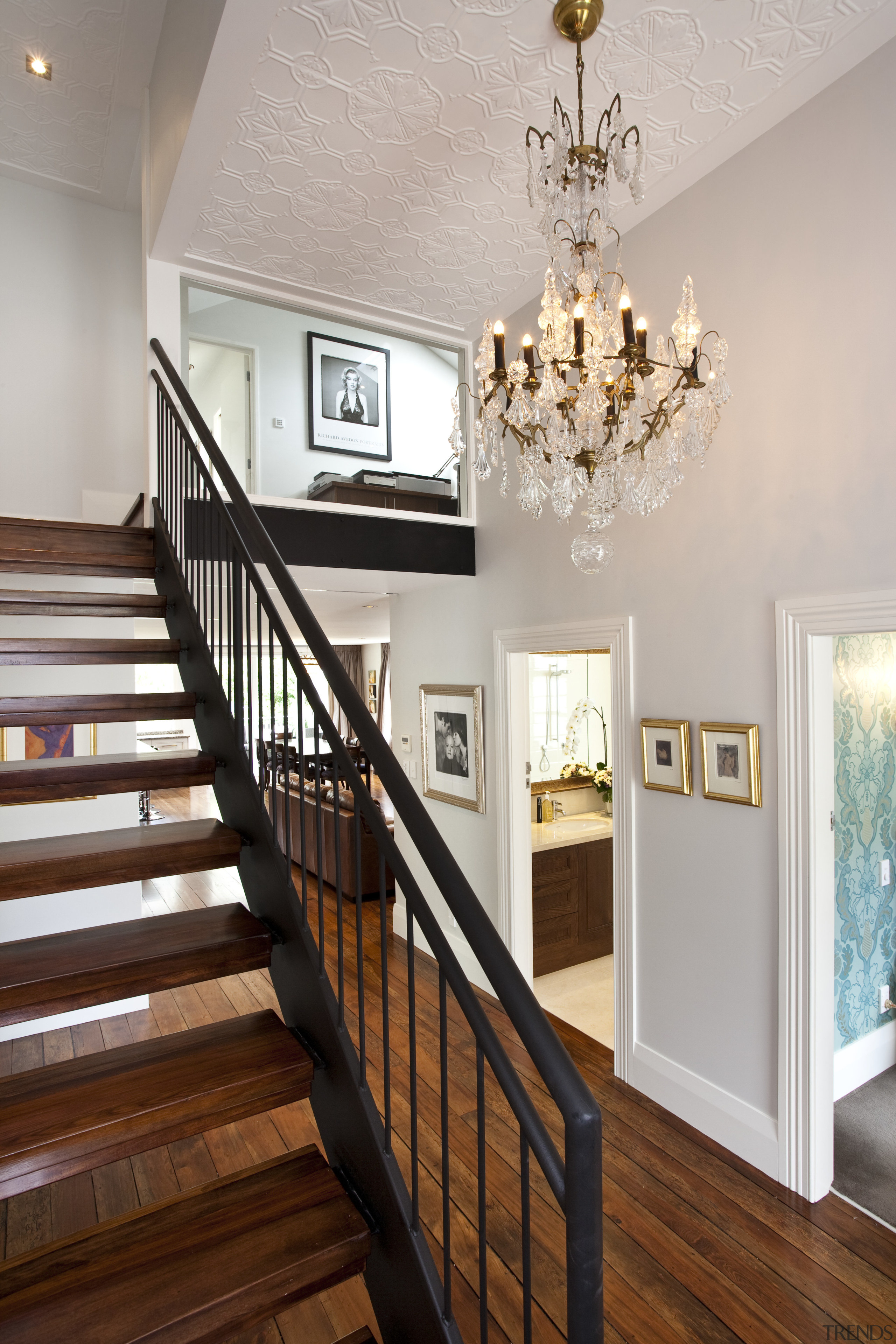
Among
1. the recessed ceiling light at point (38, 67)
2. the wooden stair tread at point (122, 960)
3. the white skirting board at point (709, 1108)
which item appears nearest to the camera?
the wooden stair tread at point (122, 960)

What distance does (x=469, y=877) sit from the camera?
4512 millimetres

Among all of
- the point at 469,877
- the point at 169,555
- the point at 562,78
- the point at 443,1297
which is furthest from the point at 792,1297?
the point at 562,78

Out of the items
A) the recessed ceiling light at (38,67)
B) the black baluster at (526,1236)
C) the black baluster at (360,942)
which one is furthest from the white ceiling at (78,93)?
the black baluster at (526,1236)

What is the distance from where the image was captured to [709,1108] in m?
2.89

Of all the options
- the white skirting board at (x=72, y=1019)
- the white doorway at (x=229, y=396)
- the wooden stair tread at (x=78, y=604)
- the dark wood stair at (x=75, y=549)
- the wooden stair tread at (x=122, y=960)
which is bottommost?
the white skirting board at (x=72, y=1019)

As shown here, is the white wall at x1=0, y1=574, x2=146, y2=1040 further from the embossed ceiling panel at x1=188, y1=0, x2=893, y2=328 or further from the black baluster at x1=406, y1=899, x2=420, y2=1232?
the black baluster at x1=406, y1=899, x2=420, y2=1232

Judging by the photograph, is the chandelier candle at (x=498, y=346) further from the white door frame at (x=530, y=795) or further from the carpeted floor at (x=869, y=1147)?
the carpeted floor at (x=869, y=1147)

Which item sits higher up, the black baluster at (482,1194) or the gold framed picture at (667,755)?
the gold framed picture at (667,755)

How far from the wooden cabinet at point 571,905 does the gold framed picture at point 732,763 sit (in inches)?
72.6

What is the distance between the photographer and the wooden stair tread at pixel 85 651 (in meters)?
2.24

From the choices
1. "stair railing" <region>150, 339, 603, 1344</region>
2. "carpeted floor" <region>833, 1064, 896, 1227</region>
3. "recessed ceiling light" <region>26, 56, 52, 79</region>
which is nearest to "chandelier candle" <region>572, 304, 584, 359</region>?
"stair railing" <region>150, 339, 603, 1344</region>

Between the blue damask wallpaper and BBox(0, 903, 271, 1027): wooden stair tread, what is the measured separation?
253cm

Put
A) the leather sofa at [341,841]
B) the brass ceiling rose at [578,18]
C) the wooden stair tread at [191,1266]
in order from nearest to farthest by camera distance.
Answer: the wooden stair tread at [191,1266]
the brass ceiling rose at [578,18]
the leather sofa at [341,841]

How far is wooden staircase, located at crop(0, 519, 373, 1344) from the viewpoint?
3.86ft
